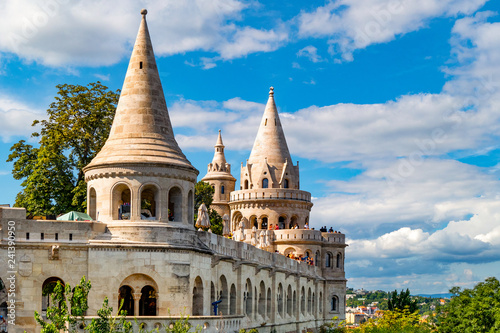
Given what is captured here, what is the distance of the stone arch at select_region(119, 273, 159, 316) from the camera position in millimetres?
38000

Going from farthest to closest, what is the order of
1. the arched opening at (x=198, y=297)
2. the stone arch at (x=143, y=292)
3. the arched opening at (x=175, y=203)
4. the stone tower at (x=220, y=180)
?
the stone tower at (x=220, y=180) < the arched opening at (x=198, y=297) < the arched opening at (x=175, y=203) < the stone arch at (x=143, y=292)

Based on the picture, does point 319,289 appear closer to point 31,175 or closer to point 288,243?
point 288,243

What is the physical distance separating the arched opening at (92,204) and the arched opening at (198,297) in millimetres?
5857

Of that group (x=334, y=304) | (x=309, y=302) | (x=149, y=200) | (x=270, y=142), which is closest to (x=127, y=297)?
(x=149, y=200)

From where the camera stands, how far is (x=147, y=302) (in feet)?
128

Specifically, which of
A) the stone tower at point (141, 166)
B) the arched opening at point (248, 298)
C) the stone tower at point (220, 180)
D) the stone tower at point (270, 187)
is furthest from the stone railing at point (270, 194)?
the stone tower at point (141, 166)

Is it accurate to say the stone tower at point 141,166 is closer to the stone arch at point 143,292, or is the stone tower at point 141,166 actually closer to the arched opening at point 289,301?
the stone arch at point 143,292

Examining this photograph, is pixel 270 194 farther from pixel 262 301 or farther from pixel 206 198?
pixel 262 301

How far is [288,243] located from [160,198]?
41603 millimetres

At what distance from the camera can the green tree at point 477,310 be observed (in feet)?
169

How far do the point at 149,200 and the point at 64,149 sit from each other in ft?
31.6

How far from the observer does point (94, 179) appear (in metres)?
40.2

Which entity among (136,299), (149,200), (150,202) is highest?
(149,200)

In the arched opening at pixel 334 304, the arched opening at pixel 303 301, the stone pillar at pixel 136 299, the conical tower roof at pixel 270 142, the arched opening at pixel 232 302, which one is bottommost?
the arched opening at pixel 334 304
